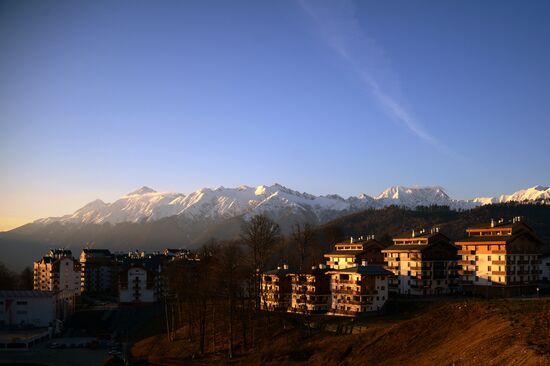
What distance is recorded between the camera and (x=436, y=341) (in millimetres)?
47906

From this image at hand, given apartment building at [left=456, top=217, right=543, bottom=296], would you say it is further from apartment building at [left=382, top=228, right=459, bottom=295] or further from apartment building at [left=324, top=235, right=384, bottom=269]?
apartment building at [left=324, top=235, right=384, bottom=269]

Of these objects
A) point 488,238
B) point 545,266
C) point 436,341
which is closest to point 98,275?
point 488,238

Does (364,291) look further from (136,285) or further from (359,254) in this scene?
(136,285)

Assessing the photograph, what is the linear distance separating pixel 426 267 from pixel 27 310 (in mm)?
67576

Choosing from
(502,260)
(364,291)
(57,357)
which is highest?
(502,260)

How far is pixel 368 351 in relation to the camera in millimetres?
50781

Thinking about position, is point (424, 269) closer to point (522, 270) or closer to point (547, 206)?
point (522, 270)

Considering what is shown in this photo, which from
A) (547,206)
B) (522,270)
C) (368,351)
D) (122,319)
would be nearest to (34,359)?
(122,319)

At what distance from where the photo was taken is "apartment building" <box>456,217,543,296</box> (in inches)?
2886

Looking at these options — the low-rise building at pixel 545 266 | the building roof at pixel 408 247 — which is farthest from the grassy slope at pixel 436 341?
the low-rise building at pixel 545 266

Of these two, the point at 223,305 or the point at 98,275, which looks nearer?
the point at 223,305

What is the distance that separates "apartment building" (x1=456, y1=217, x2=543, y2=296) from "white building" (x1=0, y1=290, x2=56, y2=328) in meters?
68.4

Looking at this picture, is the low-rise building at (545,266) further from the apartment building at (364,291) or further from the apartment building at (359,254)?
the apartment building at (364,291)

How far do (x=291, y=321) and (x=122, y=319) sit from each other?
144 feet
